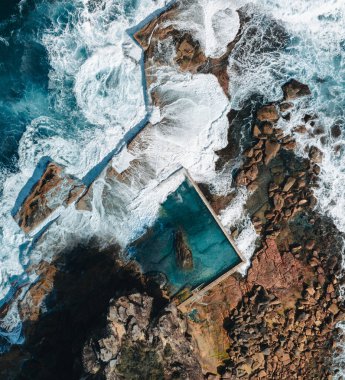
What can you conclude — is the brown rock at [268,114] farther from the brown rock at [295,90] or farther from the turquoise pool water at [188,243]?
the turquoise pool water at [188,243]

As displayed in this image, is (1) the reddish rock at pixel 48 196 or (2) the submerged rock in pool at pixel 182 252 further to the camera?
(1) the reddish rock at pixel 48 196

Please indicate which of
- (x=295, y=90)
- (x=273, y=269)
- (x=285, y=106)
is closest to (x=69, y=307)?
(x=273, y=269)

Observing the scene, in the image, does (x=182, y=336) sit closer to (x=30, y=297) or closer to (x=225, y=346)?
(x=225, y=346)

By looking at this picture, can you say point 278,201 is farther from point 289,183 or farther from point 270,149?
point 270,149

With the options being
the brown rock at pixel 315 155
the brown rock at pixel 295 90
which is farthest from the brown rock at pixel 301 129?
the brown rock at pixel 295 90

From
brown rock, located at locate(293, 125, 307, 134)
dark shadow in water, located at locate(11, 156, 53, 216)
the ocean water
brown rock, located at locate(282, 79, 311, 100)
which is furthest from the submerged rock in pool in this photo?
brown rock, located at locate(282, 79, 311, 100)
